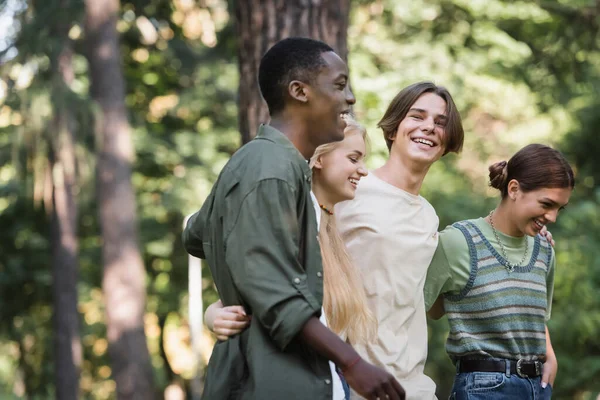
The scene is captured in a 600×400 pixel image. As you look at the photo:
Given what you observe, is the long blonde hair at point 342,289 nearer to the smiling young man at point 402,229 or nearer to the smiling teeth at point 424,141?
the smiling young man at point 402,229

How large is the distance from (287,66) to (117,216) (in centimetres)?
A: 1231

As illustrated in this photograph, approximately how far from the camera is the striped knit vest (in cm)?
396

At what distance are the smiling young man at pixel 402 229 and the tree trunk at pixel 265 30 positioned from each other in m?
1.32

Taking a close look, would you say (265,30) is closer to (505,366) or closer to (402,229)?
(402,229)

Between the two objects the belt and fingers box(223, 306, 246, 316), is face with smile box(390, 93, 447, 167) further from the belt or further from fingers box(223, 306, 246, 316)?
fingers box(223, 306, 246, 316)

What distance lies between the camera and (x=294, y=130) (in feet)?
9.43

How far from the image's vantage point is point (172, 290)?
22844mm

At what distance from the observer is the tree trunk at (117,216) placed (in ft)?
47.6

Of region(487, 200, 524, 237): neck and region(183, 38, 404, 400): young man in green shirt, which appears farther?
region(487, 200, 524, 237): neck

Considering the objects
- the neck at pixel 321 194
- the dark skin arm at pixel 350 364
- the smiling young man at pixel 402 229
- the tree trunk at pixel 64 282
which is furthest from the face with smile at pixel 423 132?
the tree trunk at pixel 64 282

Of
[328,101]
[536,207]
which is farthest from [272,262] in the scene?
[536,207]

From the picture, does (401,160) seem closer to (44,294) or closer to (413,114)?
(413,114)

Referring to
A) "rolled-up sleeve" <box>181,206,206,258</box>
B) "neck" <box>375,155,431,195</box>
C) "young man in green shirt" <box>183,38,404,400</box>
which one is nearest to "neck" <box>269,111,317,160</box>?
"young man in green shirt" <box>183,38,404,400</box>

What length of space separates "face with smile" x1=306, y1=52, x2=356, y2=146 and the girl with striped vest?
3.97ft
